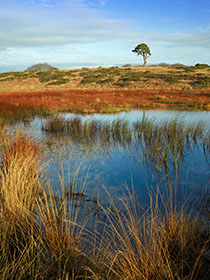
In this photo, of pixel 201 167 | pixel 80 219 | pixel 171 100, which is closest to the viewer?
pixel 80 219

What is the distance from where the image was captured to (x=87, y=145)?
28.3ft

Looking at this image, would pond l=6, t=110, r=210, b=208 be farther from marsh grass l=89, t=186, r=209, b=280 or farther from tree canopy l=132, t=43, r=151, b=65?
tree canopy l=132, t=43, r=151, b=65

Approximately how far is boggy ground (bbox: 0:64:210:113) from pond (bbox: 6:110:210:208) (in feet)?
20.5

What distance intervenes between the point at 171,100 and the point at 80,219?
18539 mm

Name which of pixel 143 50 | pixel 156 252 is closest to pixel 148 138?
pixel 156 252

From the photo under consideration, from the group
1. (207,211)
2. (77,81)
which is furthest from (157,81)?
(207,211)

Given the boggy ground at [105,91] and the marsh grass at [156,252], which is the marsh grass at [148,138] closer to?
the marsh grass at [156,252]

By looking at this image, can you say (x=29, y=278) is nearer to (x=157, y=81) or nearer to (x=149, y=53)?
(x=157, y=81)

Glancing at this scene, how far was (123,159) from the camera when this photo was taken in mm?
7297

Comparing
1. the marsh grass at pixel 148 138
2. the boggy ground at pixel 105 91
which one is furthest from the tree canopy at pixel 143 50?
the marsh grass at pixel 148 138

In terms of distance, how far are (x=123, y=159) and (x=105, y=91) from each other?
2191cm

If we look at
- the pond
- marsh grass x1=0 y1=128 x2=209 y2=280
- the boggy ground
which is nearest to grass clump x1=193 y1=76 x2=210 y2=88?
the boggy ground

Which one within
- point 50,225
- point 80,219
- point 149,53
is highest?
point 149,53

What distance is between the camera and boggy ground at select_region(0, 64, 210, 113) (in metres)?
17.9
